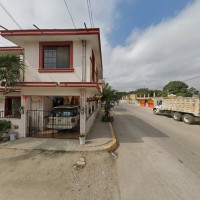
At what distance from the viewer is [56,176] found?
123 inches

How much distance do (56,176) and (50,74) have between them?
4.94 metres

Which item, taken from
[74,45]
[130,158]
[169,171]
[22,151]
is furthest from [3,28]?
[169,171]

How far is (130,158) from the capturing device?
412cm

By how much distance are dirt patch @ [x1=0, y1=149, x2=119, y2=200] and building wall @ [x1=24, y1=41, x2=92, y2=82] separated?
385 centimetres

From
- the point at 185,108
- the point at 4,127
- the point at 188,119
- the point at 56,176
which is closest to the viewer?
the point at 56,176

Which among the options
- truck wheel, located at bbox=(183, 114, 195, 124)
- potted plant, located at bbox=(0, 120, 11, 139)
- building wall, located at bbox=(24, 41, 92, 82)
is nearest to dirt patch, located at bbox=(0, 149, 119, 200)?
potted plant, located at bbox=(0, 120, 11, 139)

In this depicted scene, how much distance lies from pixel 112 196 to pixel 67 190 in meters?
1.23

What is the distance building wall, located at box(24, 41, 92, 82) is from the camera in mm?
5559

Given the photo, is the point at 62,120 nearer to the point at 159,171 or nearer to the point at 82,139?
the point at 82,139

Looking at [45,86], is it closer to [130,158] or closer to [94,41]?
[94,41]

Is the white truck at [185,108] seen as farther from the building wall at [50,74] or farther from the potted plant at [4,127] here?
the potted plant at [4,127]

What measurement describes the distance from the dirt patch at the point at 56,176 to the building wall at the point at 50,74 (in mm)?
3846

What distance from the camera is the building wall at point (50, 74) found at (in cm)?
556

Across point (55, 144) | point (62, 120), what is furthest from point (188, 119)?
point (55, 144)
